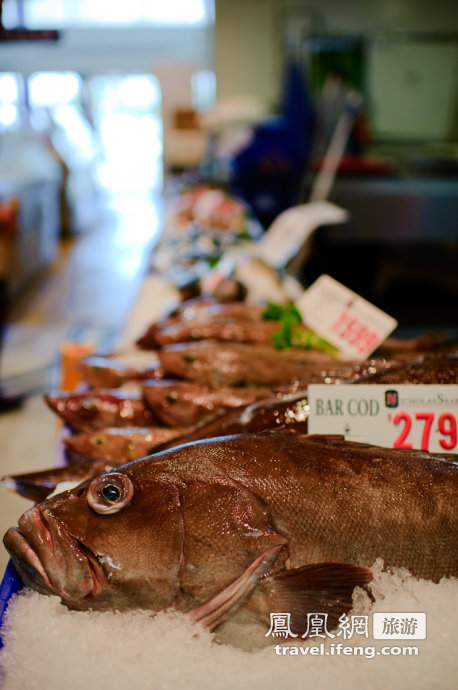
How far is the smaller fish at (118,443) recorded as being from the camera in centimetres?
184

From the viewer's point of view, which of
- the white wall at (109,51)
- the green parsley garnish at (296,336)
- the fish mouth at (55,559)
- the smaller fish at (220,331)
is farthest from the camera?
the white wall at (109,51)

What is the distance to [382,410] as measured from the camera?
151 centimetres

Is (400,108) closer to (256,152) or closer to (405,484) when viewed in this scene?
(256,152)

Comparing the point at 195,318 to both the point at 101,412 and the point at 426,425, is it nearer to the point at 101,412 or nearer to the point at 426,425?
the point at 101,412

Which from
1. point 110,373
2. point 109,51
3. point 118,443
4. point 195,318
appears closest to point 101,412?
point 118,443

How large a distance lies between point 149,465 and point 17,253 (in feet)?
22.4

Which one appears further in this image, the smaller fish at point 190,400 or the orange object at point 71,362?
the orange object at point 71,362

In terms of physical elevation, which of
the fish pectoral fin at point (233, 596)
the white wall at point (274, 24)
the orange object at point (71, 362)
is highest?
the white wall at point (274, 24)

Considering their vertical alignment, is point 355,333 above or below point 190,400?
above

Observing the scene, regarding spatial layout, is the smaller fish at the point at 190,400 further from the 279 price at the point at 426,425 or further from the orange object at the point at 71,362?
the orange object at the point at 71,362

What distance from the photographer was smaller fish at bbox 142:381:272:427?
1.93 meters

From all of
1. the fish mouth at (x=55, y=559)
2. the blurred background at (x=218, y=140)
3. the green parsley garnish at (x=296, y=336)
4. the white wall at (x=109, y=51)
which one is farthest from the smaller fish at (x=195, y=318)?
the white wall at (x=109, y=51)

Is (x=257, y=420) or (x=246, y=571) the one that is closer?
(x=246, y=571)

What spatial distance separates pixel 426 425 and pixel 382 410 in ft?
0.36
